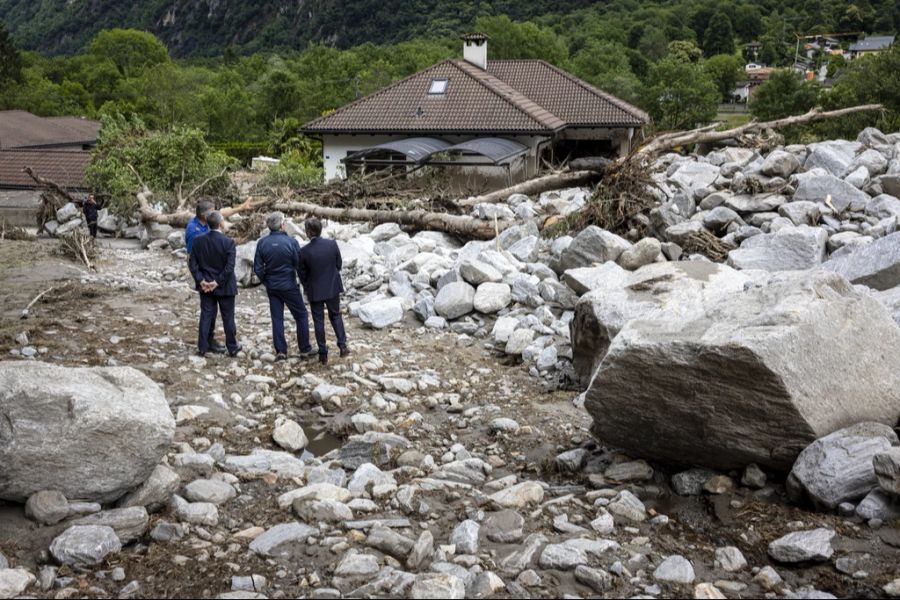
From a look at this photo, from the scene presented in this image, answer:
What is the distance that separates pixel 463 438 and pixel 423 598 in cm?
303

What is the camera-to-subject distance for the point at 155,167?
62.5ft

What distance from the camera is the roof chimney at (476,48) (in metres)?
32.2

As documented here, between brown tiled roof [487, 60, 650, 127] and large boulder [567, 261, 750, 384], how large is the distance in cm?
2162

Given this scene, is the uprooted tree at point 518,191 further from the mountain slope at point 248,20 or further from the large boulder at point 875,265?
the mountain slope at point 248,20

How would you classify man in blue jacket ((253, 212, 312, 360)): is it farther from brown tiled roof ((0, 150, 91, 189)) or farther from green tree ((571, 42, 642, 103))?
green tree ((571, 42, 642, 103))

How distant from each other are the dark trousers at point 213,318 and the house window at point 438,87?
20.5 metres

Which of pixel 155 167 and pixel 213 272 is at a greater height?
pixel 155 167

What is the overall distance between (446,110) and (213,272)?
1950cm

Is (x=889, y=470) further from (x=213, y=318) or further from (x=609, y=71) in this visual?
(x=609, y=71)

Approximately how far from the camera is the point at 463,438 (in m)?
7.19

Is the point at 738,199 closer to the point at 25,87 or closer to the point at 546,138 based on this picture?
the point at 546,138

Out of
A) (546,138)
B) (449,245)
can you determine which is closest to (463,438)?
(449,245)

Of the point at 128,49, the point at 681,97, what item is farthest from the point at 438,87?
the point at 128,49

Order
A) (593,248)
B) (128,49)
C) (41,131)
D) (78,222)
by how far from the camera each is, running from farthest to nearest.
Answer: (128,49) < (41,131) < (78,222) < (593,248)
